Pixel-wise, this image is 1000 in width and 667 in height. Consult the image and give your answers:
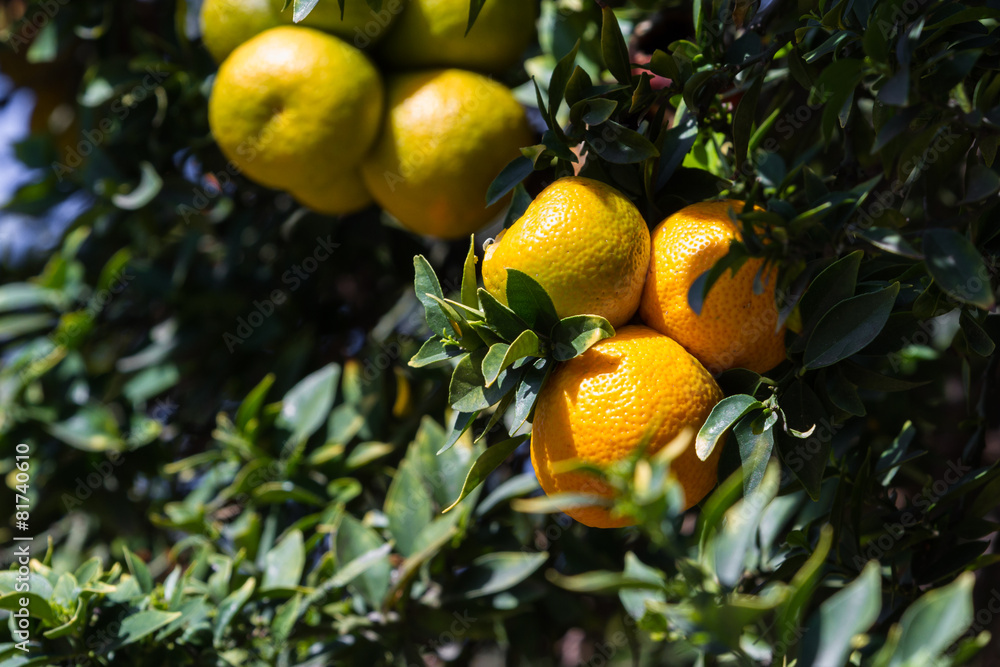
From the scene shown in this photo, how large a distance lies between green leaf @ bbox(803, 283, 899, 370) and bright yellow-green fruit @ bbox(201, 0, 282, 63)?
0.79 m

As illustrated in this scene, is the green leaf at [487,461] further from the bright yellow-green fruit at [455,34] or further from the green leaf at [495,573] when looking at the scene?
the bright yellow-green fruit at [455,34]

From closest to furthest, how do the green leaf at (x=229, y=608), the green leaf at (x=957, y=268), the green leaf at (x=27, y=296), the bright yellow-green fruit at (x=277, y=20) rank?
the green leaf at (x=957, y=268)
the green leaf at (x=229, y=608)
the bright yellow-green fruit at (x=277, y=20)
the green leaf at (x=27, y=296)

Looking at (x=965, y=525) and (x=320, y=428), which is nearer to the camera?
(x=965, y=525)

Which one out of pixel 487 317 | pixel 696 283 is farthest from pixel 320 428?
pixel 696 283

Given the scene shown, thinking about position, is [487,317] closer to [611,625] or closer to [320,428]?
[320,428]

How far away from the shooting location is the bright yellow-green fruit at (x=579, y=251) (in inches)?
26.2

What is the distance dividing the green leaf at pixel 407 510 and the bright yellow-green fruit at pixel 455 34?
0.54 metres

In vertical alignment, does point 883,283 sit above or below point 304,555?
above

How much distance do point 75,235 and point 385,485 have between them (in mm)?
738

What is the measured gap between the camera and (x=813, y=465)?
0.67 m

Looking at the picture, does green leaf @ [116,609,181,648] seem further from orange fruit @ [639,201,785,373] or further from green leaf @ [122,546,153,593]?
orange fruit @ [639,201,785,373]

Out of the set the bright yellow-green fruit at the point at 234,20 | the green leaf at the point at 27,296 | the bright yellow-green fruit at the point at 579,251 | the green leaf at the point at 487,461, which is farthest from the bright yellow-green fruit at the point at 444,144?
the green leaf at the point at 27,296

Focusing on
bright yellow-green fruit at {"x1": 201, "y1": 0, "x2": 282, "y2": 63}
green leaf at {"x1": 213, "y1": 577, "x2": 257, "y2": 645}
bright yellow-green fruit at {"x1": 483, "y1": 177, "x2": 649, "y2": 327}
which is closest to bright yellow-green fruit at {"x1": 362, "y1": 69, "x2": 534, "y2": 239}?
bright yellow-green fruit at {"x1": 201, "y1": 0, "x2": 282, "y2": 63}

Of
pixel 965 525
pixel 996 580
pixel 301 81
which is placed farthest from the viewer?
pixel 996 580
